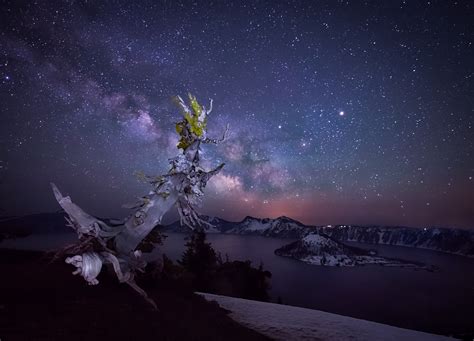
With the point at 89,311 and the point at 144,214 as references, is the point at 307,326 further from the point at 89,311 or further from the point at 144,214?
the point at 89,311

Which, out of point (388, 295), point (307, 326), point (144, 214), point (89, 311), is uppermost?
point (144, 214)

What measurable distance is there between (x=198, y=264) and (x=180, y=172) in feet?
119

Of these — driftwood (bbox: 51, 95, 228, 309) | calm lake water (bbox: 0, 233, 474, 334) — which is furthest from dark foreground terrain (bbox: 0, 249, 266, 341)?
calm lake water (bbox: 0, 233, 474, 334)

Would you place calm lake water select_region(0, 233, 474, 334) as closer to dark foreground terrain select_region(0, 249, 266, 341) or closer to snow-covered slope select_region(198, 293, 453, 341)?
snow-covered slope select_region(198, 293, 453, 341)

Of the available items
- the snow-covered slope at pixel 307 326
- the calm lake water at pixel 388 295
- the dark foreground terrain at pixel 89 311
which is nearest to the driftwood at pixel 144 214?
the dark foreground terrain at pixel 89 311

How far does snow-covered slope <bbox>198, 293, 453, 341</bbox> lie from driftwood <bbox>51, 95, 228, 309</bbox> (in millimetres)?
5168

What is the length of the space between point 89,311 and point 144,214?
2.81 meters

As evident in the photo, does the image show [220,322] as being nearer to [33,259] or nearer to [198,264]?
[33,259]

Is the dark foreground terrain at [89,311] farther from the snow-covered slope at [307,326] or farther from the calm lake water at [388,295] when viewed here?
the calm lake water at [388,295]

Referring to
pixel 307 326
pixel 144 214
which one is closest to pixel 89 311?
pixel 144 214

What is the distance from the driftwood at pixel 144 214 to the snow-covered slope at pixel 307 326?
517 cm

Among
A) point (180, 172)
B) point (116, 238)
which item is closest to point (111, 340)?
point (116, 238)

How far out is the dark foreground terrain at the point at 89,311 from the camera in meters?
5.48

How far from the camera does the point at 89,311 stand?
21.8 feet
